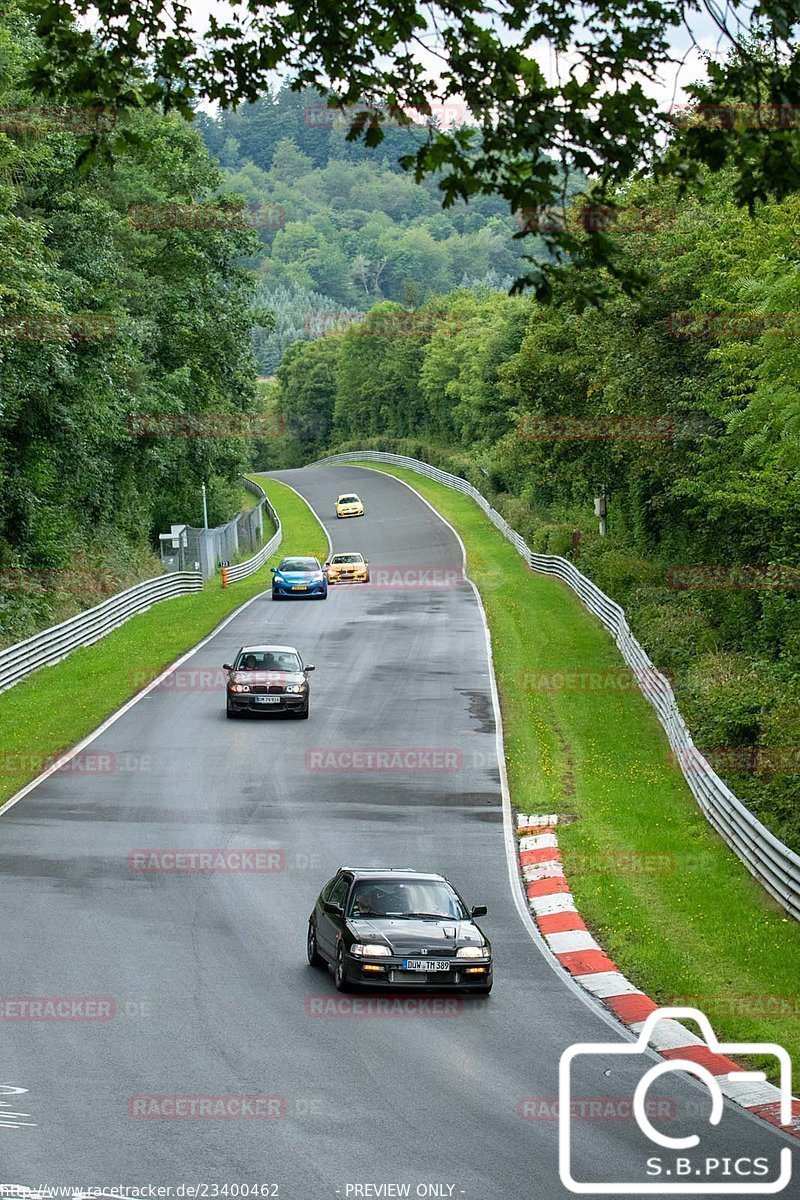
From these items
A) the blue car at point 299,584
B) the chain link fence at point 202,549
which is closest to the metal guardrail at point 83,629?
the blue car at point 299,584

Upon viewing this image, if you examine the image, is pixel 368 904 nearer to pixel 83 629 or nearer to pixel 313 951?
pixel 313 951

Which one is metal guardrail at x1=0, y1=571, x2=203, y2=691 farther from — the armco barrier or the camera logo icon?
the camera logo icon

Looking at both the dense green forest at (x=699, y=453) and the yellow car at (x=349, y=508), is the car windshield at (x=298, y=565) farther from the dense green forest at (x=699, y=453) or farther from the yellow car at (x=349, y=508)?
the yellow car at (x=349, y=508)

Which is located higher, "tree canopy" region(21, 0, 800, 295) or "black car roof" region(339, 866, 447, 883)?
"tree canopy" region(21, 0, 800, 295)

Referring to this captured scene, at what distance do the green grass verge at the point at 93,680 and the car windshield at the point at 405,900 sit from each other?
35.7ft

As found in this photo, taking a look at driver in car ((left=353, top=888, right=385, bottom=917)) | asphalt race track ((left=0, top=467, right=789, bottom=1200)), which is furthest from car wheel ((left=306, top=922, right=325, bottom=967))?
driver in car ((left=353, top=888, right=385, bottom=917))

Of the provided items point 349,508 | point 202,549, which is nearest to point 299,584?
point 202,549

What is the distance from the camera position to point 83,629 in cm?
4262

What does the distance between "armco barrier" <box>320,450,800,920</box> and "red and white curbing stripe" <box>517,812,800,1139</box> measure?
257cm

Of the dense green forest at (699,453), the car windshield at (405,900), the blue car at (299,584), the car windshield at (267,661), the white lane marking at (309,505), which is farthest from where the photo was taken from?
the white lane marking at (309,505)

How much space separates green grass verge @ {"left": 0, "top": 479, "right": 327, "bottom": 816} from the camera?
29594mm

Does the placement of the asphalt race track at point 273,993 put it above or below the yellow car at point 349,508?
below

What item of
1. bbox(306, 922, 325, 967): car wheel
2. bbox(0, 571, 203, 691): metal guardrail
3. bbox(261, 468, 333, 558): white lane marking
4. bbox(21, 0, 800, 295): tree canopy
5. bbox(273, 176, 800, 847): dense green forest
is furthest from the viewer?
bbox(261, 468, 333, 558): white lane marking

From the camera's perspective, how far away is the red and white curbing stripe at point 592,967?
12539 mm
